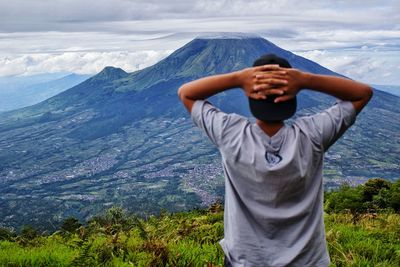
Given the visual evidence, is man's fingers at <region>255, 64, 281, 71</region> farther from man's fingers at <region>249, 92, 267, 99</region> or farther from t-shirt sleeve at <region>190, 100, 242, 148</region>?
t-shirt sleeve at <region>190, 100, 242, 148</region>

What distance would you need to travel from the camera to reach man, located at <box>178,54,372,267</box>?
142 inches

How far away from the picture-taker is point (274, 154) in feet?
12.0

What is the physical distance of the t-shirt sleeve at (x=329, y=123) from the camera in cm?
369

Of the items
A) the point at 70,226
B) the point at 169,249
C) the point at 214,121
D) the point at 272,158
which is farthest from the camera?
the point at 70,226

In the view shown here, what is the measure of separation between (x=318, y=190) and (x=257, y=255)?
2.09 feet

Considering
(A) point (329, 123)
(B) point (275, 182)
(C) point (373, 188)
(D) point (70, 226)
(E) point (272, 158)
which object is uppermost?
(A) point (329, 123)

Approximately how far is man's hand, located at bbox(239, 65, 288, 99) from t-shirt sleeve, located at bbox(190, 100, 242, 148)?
0.28m

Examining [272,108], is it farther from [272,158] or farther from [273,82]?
[272,158]

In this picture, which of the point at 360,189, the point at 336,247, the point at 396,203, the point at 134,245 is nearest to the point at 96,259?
the point at 134,245

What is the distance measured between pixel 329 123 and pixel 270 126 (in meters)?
0.41

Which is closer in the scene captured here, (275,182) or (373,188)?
(275,182)

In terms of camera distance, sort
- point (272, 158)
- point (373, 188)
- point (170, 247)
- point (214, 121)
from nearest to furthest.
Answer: point (272, 158) < point (214, 121) < point (170, 247) < point (373, 188)

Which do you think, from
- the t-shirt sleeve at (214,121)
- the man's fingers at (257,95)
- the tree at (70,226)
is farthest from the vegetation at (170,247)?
the man's fingers at (257,95)

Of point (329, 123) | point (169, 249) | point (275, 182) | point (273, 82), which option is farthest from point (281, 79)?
point (169, 249)
